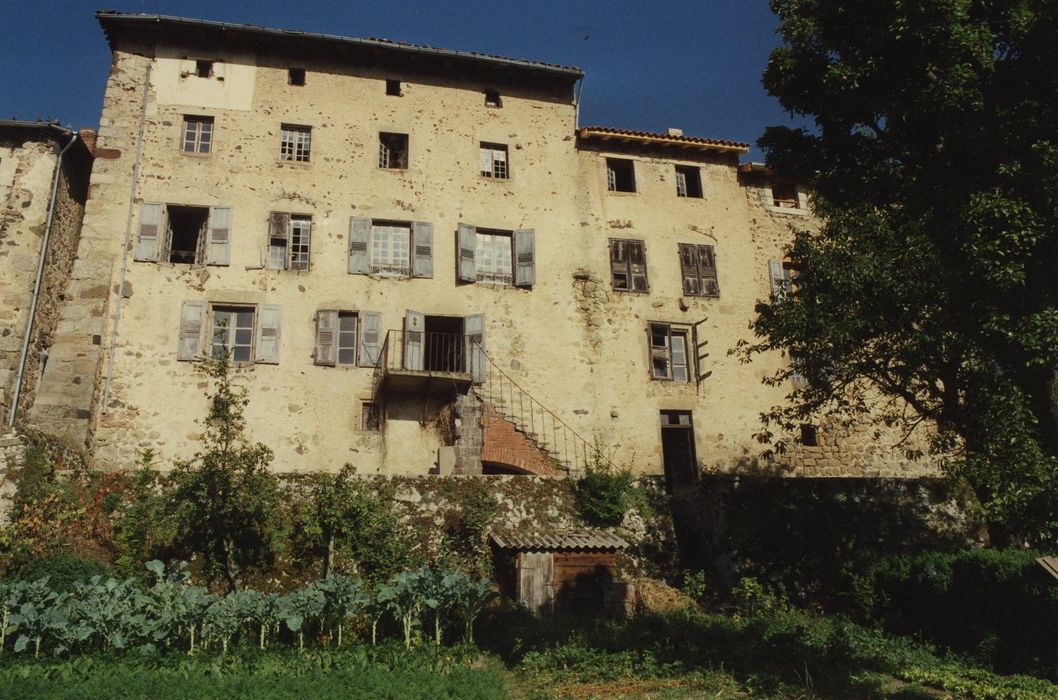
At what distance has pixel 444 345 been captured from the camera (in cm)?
1981

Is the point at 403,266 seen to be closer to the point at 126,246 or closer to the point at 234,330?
the point at 234,330

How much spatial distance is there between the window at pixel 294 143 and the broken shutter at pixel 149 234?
3.40 metres

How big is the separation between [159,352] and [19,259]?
11.7ft

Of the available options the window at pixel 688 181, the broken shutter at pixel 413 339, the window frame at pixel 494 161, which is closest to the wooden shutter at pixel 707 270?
the window at pixel 688 181

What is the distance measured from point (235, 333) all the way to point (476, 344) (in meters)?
5.76

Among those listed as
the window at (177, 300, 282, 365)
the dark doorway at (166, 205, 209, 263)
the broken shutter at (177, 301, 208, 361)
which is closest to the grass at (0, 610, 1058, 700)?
the window at (177, 300, 282, 365)

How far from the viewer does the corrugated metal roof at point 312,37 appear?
20.0 meters

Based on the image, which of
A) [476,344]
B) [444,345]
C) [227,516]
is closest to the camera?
[227,516]

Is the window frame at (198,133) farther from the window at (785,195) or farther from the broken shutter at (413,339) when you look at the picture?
the window at (785,195)

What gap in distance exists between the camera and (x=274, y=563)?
13.8 meters

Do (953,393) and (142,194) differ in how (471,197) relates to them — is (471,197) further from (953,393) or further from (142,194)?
(953,393)

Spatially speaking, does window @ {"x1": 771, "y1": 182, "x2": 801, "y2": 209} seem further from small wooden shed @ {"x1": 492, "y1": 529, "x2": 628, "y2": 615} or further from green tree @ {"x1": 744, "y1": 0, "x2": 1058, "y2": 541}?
small wooden shed @ {"x1": 492, "y1": 529, "x2": 628, "y2": 615}

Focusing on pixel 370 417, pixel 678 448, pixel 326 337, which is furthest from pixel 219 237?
pixel 678 448

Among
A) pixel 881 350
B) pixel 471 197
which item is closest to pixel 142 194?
pixel 471 197
